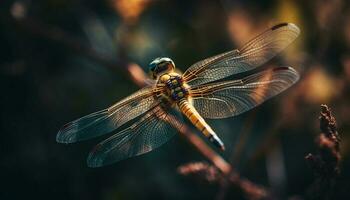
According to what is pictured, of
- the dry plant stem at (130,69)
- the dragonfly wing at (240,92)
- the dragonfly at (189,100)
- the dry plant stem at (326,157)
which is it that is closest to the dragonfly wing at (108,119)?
the dragonfly at (189,100)

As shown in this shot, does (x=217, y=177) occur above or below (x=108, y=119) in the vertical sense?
below

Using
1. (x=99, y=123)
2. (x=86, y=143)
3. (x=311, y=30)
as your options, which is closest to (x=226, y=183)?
(x=99, y=123)

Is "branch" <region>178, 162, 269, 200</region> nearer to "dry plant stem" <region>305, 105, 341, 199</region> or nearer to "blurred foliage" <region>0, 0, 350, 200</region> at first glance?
"blurred foliage" <region>0, 0, 350, 200</region>

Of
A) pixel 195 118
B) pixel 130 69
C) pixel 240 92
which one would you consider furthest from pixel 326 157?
pixel 130 69

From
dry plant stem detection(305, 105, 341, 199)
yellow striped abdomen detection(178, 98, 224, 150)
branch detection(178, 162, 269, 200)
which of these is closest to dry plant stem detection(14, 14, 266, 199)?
branch detection(178, 162, 269, 200)

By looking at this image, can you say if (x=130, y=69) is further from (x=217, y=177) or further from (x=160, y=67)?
(x=217, y=177)

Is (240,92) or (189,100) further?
(189,100)
